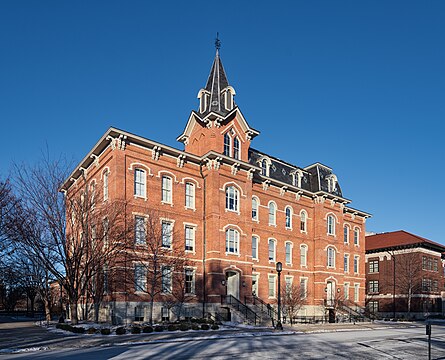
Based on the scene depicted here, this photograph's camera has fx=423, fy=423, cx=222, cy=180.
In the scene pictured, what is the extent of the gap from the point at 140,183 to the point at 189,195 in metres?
4.60

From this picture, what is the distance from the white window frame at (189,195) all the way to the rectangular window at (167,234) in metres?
2.44

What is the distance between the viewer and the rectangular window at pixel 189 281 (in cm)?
3234

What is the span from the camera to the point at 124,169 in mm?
30031

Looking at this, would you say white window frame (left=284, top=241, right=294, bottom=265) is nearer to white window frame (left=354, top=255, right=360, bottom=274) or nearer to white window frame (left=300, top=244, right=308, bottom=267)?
white window frame (left=300, top=244, right=308, bottom=267)

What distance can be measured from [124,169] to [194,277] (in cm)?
996

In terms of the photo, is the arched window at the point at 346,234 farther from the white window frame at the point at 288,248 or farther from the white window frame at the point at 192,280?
the white window frame at the point at 192,280

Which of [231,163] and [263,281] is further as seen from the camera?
[263,281]

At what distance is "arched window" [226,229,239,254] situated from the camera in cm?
3428

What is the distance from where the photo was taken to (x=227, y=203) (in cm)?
3506

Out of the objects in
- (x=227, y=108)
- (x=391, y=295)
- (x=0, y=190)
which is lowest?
(x=391, y=295)

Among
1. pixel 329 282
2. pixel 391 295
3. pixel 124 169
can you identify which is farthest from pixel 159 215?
pixel 391 295

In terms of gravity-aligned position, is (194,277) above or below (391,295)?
above

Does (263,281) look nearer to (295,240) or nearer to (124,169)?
(295,240)

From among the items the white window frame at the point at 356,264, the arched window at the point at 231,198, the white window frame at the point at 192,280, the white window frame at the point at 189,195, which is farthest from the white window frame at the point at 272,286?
the white window frame at the point at 356,264
